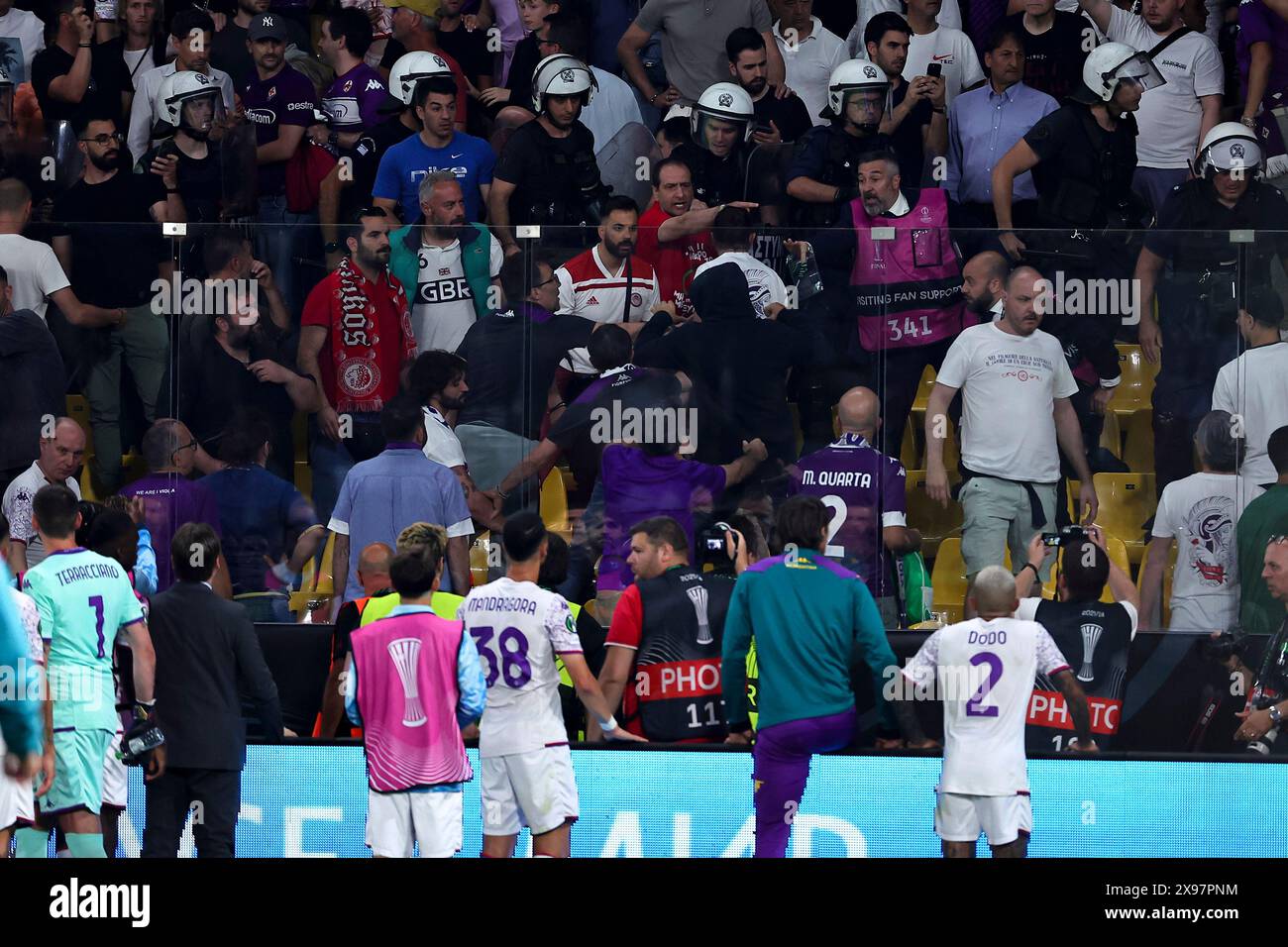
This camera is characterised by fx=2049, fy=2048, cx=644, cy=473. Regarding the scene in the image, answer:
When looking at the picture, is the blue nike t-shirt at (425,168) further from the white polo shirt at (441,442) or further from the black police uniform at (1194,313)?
the black police uniform at (1194,313)

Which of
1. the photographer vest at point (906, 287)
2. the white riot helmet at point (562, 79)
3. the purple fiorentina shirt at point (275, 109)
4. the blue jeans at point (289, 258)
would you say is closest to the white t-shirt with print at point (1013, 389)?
the photographer vest at point (906, 287)

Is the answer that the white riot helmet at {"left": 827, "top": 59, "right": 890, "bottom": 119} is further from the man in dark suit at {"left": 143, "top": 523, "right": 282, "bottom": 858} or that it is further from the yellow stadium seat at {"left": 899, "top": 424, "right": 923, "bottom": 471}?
the man in dark suit at {"left": 143, "top": 523, "right": 282, "bottom": 858}

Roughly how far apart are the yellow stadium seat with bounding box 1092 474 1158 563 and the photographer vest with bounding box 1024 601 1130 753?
0.44 m

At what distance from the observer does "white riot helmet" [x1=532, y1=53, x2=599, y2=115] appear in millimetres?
12555

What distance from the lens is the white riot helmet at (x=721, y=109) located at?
1237cm

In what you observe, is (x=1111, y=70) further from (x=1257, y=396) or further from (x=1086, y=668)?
(x=1086, y=668)

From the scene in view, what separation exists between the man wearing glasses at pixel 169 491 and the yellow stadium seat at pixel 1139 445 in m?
4.57

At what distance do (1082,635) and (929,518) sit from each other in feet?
3.13

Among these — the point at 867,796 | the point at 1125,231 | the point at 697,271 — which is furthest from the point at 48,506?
the point at 1125,231

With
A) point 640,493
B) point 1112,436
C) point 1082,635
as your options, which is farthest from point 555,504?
point 1112,436

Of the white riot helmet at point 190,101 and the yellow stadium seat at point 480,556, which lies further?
the white riot helmet at point 190,101

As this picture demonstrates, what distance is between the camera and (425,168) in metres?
12.4
